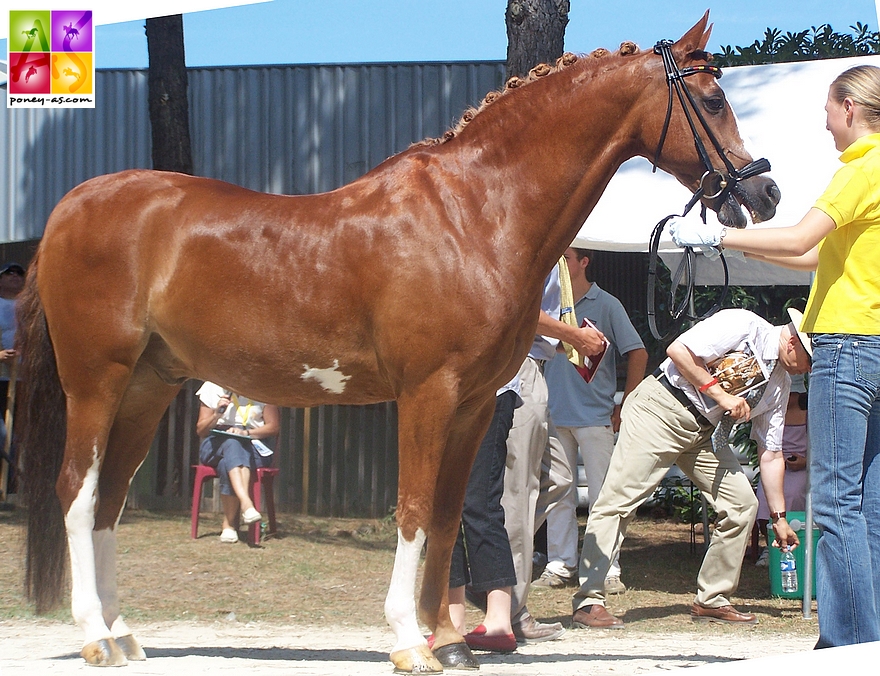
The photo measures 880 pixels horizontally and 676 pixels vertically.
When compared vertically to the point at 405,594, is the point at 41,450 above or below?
above

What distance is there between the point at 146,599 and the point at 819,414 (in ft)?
13.3

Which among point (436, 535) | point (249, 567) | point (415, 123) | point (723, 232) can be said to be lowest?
point (249, 567)

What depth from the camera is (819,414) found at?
339 cm

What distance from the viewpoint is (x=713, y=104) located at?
3539 mm

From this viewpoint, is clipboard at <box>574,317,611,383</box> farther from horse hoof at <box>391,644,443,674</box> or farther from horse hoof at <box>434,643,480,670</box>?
horse hoof at <box>391,644,443,674</box>

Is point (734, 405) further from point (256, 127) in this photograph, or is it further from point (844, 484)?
point (256, 127)

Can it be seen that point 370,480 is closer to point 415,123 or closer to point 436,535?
point 415,123

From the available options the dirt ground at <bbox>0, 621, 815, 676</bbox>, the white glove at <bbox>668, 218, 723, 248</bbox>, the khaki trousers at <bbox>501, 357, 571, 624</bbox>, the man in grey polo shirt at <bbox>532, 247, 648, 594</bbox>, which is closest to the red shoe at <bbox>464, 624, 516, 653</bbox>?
the dirt ground at <bbox>0, 621, 815, 676</bbox>

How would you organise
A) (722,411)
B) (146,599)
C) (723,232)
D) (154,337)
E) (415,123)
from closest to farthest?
(723,232) → (154,337) → (722,411) → (146,599) → (415,123)

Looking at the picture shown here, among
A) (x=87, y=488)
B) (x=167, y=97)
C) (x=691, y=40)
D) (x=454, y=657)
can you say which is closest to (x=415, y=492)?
(x=454, y=657)

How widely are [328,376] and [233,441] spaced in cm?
439

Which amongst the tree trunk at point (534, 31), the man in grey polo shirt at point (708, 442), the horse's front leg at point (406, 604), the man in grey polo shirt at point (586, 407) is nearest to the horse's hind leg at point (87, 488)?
the horse's front leg at point (406, 604)

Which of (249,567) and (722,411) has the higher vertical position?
(722,411)

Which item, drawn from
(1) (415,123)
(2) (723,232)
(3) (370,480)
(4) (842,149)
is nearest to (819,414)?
(2) (723,232)
